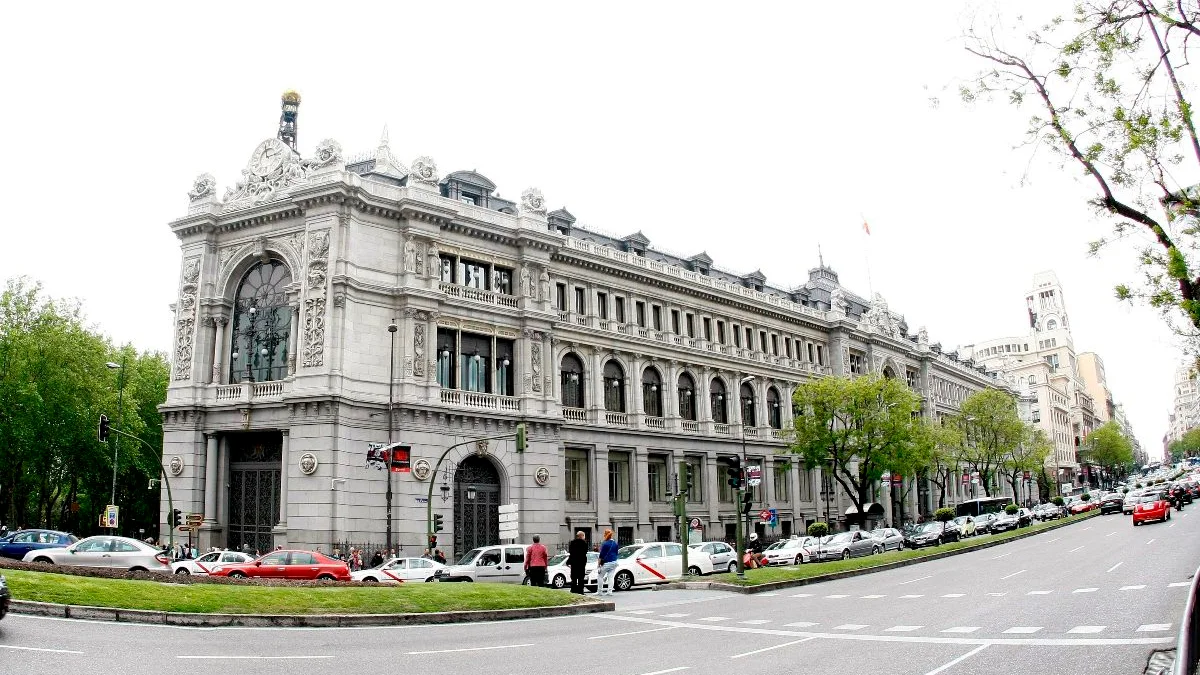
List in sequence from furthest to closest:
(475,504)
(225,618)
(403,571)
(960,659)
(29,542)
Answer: (475,504) → (29,542) → (403,571) → (225,618) → (960,659)

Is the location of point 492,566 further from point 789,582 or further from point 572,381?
point 572,381

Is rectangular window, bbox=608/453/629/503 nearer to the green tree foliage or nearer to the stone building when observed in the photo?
the stone building

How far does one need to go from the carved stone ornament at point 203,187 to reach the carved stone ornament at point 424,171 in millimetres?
10086

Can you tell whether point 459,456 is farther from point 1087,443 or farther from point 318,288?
point 1087,443

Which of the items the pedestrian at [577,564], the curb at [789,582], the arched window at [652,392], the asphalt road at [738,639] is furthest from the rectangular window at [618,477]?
the asphalt road at [738,639]

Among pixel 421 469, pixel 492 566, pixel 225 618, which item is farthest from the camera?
pixel 421 469

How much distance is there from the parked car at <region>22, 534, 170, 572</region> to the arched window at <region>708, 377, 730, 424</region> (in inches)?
1481

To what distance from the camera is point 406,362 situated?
41125mm

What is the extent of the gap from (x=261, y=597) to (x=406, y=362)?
881 inches

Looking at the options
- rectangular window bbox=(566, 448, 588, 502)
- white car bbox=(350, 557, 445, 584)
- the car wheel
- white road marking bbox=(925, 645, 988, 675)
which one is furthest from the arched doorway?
white road marking bbox=(925, 645, 988, 675)

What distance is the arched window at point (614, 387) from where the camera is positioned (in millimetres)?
52031

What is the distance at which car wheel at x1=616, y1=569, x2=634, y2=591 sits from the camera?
31656 mm

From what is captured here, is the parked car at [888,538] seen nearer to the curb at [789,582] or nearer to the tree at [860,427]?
the tree at [860,427]

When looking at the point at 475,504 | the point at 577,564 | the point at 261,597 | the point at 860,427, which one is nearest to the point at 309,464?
the point at 475,504
